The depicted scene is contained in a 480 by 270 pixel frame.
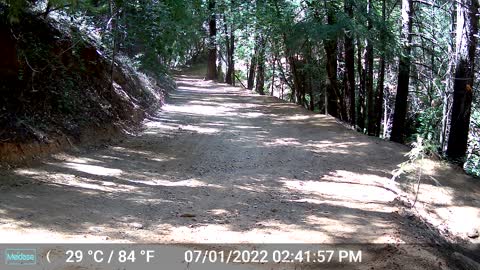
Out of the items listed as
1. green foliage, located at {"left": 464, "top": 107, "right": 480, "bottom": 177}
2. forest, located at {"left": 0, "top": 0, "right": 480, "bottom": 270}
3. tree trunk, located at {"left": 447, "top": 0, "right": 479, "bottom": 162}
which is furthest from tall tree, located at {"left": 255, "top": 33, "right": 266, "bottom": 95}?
tree trunk, located at {"left": 447, "top": 0, "right": 479, "bottom": 162}

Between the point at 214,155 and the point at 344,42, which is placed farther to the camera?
the point at 344,42

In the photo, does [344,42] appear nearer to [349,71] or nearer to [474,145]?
[349,71]

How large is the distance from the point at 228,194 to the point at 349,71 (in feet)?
31.1

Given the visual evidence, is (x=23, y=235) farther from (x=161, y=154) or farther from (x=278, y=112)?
(x=278, y=112)

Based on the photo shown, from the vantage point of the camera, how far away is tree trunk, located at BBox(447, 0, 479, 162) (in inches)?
417

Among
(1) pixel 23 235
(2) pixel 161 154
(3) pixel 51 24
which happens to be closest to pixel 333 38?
(2) pixel 161 154

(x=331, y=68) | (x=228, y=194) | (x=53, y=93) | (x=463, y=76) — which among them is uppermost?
(x=331, y=68)

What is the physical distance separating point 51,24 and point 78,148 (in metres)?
3.48

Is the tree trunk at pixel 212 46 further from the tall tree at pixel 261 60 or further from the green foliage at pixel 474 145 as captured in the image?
the green foliage at pixel 474 145

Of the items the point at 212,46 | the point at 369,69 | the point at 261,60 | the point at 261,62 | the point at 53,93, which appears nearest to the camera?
the point at 53,93

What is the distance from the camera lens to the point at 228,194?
24.4ft

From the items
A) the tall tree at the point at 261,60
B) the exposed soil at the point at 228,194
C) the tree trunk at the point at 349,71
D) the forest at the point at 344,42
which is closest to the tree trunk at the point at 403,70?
the forest at the point at 344,42

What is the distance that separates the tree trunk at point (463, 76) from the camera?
A: 10.6 meters

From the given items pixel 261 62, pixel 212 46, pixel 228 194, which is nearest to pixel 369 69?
pixel 261 62
